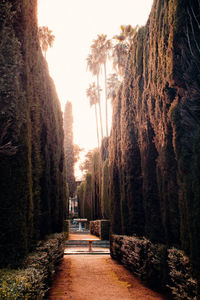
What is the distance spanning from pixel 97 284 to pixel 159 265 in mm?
1986

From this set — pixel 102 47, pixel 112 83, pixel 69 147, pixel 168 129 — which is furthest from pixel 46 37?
pixel 168 129

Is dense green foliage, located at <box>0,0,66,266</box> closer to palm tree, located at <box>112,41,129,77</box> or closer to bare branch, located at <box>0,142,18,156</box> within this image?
bare branch, located at <box>0,142,18,156</box>

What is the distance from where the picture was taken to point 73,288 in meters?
6.32

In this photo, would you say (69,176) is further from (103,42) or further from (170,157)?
(170,157)

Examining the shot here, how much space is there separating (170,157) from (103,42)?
26.6 m

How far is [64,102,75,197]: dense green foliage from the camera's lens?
36.7m

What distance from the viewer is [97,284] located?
22.1 ft

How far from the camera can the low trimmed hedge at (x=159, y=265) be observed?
4.11 meters

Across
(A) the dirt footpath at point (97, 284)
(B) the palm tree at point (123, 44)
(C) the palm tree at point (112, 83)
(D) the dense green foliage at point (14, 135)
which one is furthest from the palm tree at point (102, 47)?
(D) the dense green foliage at point (14, 135)

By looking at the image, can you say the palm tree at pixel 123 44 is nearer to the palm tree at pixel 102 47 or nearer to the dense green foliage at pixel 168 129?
the palm tree at pixel 102 47

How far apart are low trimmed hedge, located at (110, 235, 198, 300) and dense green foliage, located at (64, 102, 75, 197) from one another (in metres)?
26.9

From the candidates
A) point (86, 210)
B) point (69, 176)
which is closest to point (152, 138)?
point (86, 210)

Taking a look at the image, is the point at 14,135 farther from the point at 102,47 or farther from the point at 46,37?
the point at 102,47

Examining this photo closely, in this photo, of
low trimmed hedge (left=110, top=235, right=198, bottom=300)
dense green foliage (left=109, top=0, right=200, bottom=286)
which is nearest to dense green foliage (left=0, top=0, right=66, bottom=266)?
low trimmed hedge (left=110, top=235, right=198, bottom=300)
